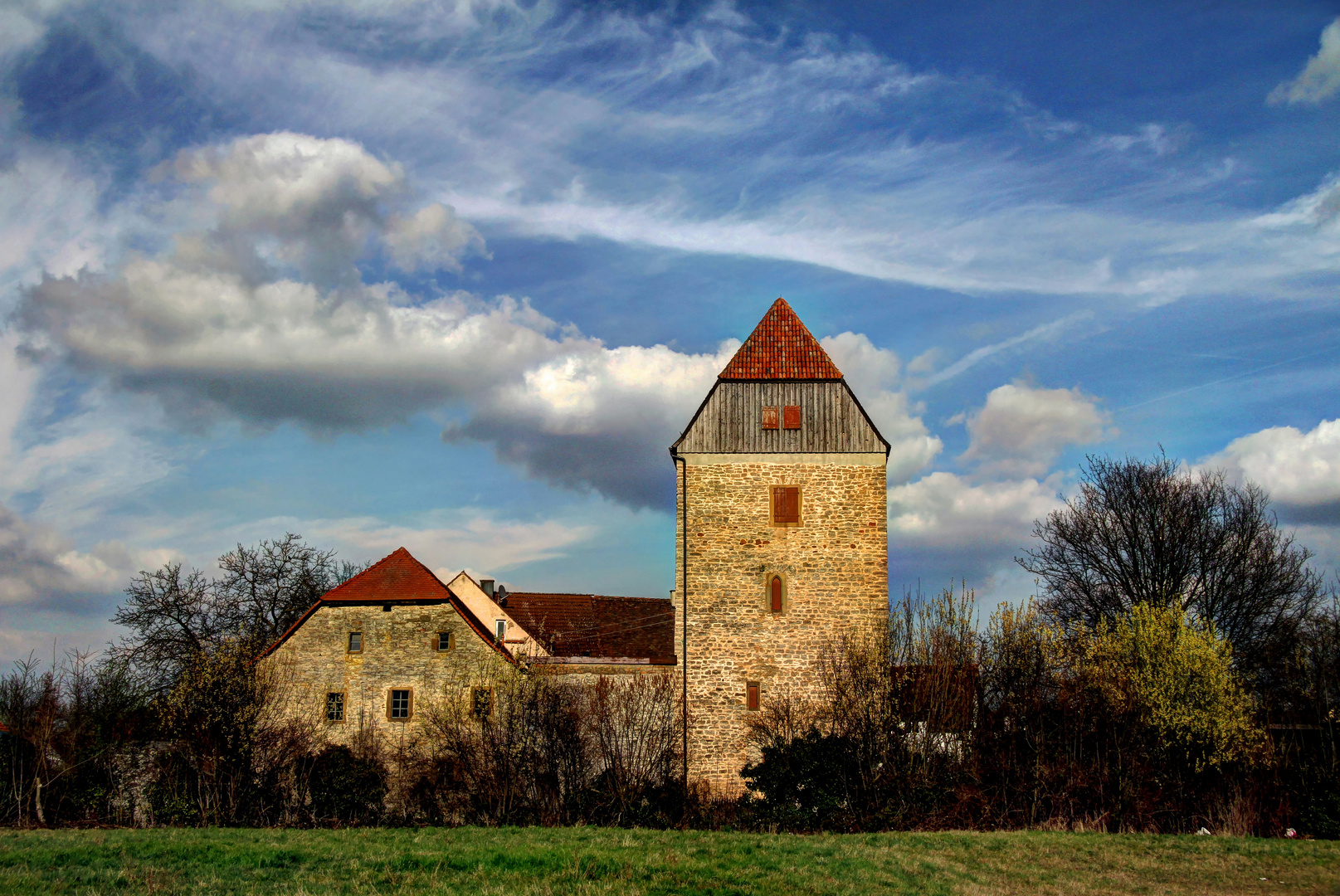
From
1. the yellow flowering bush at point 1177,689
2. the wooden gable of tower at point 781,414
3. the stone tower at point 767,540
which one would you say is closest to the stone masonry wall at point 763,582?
the stone tower at point 767,540

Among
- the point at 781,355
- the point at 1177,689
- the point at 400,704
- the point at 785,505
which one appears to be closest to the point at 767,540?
the point at 785,505

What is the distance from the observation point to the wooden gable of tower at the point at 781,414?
90.7ft

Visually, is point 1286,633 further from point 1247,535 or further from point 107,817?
point 107,817

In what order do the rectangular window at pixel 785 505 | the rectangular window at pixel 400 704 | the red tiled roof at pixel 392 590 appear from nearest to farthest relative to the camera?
the rectangular window at pixel 785 505, the rectangular window at pixel 400 704, the red tiled roof at pixel 392 590

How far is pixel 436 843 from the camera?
614 inches

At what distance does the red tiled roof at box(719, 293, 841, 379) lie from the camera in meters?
28.2

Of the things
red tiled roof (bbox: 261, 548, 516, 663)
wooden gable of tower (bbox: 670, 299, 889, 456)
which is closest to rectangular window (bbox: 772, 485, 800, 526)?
wooden gable of tower (bbox: 670, 299, 889, 456)

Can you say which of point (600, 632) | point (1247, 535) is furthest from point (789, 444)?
point (1247, 535)

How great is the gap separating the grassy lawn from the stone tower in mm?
8362

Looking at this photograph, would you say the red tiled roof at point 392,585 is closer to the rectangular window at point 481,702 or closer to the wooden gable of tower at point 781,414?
the rectangular window at point 481,702

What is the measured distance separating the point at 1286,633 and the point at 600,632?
21753 mm

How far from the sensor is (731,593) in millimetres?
26984

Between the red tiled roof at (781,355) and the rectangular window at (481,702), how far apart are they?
432 inches

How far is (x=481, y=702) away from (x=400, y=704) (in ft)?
11.7
